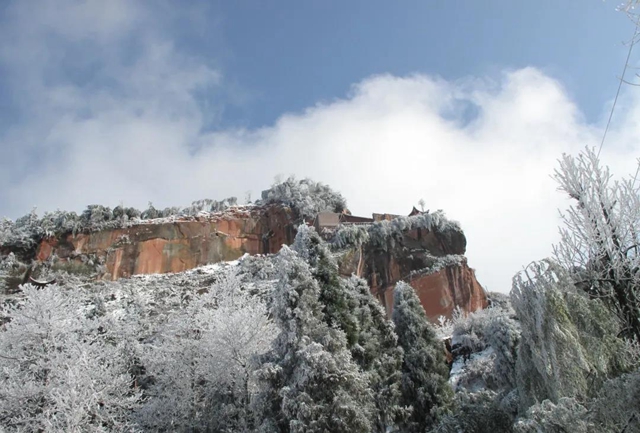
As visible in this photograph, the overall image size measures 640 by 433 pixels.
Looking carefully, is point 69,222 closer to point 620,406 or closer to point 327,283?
point 327,283

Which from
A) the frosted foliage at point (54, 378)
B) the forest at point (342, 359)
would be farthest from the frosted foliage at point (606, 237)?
the frosted foliage at point (54, 378)

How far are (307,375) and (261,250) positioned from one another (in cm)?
4006

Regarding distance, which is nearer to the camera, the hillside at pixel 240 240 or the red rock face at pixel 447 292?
the red rock face at pixel 447 292

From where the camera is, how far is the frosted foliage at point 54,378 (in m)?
15.9

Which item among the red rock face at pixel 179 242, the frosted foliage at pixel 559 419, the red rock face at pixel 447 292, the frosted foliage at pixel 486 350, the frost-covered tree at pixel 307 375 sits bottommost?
the frosted foliage at pixel 559 419

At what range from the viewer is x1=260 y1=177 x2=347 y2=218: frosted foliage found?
5175cm

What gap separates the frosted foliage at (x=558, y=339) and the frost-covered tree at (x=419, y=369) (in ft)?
34.3

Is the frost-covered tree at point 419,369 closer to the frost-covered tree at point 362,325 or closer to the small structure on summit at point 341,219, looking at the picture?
the frost-covered tree at point 362,325

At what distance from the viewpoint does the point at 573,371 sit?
808 centimetres

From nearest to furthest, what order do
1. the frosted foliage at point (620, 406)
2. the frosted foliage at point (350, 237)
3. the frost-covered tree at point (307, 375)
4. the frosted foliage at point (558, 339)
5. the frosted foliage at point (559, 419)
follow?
the frosted foliage at point (620, 406) < the frosted foliage at point (559, 419) < the frosted foliage at point (558, 339) < the frost-covered tree at point (307, 375) < the frosted foliage at point (350, 237)

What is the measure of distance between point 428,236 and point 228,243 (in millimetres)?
21314

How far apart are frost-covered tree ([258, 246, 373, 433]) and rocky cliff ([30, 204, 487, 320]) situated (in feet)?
87.3

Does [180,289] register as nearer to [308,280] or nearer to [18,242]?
[18,242]

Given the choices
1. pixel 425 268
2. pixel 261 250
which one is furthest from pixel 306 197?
pixel 425 268
